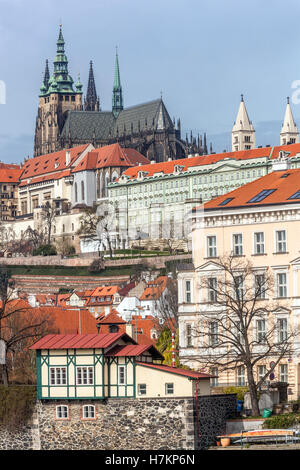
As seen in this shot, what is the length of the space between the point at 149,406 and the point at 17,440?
6.74m

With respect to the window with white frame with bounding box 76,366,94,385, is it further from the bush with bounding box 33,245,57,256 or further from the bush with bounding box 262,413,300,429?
the bush with bounding box 33,245,57,256

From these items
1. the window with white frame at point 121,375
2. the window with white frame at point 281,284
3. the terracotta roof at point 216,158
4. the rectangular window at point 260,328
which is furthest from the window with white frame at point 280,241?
the terracotta roof at point 216,158

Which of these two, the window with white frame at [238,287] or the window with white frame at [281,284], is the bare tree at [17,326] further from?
the window with white frame at [281,284]

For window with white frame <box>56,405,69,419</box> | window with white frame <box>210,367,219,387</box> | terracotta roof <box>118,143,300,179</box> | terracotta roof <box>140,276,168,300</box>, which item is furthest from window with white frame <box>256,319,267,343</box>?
terracotta roof <box>118,143,300,179</box>

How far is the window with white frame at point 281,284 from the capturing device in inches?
2435

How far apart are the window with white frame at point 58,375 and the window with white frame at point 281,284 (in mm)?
12205

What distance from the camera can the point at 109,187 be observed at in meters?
199

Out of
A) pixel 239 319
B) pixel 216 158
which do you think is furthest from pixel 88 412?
pixel 216 158

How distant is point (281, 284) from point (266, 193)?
18.9ft

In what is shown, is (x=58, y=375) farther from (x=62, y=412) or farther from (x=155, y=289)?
(x=155, y=289)

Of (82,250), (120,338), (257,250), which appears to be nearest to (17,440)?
(120,338)

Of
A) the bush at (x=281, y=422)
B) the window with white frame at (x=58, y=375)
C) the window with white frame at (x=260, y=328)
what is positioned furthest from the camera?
the window with white frame at (x=260, y=328)

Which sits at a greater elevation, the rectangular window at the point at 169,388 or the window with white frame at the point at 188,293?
the window with white frame at the point at 188,293

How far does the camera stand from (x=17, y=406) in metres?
55.8
